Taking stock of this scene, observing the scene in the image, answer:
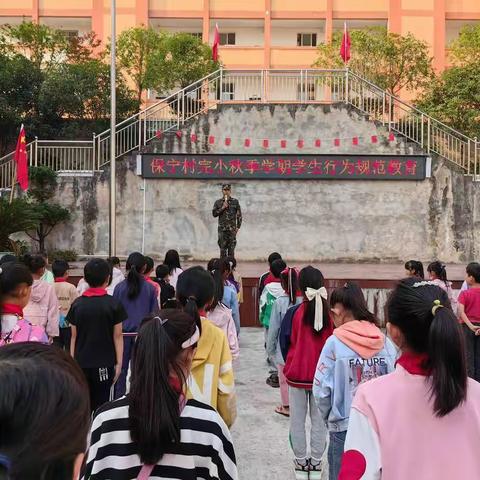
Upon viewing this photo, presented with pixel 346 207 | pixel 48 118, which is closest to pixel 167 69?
pixel 48 118

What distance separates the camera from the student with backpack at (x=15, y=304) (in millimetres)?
3266

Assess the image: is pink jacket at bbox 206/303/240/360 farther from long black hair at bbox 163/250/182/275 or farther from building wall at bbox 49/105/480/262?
building wall at bbox 49/105/480/262

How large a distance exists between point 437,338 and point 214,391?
1.33 m

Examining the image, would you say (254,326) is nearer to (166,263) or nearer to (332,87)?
(166,263)

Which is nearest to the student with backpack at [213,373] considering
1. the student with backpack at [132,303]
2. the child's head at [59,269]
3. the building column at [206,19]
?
the student with backpack at [132,303]

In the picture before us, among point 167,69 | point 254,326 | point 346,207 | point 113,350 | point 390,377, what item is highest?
point 167,69

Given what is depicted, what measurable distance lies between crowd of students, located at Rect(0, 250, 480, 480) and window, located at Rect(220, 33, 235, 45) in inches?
1222

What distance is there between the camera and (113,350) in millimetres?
4305

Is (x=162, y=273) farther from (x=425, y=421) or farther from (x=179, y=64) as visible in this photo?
(x=179, y=64)

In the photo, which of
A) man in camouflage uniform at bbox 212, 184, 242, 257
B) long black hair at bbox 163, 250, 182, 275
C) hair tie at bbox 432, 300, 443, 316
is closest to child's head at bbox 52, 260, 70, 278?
long black hair at bbox 163, 250, 182, 275

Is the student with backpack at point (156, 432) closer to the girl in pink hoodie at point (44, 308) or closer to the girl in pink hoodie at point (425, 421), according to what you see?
the girl in pink hoodie at point (425, 421)

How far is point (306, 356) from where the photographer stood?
398 centimetres

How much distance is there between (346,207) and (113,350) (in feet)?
41.8

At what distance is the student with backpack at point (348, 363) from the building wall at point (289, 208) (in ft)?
42.9
